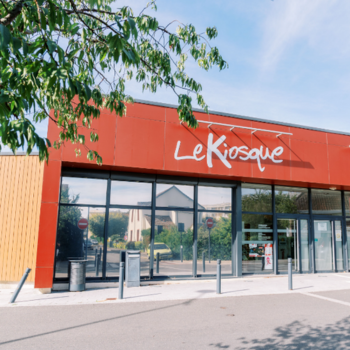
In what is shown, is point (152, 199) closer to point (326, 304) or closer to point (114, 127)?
point (114, 127)

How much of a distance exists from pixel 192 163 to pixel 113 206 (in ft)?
9.83

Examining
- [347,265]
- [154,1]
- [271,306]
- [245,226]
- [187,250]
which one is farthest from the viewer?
[347,265]

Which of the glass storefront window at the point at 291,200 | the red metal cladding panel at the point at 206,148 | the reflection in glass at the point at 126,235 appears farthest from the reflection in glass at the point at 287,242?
the reflection in glass at the point at 126,235

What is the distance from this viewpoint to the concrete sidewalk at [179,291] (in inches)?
326

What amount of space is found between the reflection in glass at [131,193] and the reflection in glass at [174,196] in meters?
0.39

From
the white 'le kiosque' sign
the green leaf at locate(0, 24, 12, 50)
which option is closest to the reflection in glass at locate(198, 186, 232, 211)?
the white 'le kiosque' sign

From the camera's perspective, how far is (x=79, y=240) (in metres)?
10.5

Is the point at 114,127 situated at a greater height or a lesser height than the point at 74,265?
greater

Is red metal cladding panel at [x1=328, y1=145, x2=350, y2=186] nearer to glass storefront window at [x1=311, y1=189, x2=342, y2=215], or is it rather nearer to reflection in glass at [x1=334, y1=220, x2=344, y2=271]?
glass storefront window at [x1=311, y1=189, x2=342, y2=215]

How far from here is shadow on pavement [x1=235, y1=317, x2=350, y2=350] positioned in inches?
202

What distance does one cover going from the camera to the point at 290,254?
1357 cm

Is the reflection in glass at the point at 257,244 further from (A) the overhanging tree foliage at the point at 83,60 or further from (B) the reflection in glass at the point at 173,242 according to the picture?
(A) the overhanging tree foliage at the point at 83,60

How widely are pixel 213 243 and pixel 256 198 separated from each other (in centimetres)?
266

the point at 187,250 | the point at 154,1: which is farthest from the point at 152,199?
the point at 154,1
